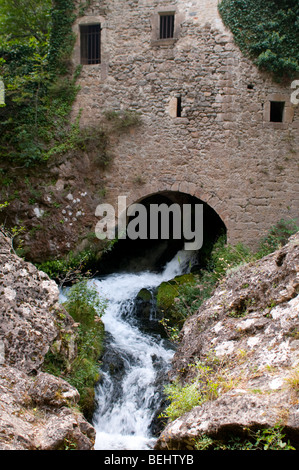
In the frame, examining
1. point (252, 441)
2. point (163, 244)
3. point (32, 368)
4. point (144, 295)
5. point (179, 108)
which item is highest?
point (179, 108)

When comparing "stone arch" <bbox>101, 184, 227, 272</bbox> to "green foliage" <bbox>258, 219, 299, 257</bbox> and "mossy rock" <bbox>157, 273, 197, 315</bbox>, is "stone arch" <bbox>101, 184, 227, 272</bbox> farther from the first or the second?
"green foliage" <bbox>258, 219, 299, 257</bbox>

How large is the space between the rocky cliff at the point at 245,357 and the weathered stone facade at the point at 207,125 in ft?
16.0

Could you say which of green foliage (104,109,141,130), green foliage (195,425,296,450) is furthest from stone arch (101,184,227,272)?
green foliage (195,425,296,450)

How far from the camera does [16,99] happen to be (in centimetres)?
877

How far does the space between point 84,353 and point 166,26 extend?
7.48 metres

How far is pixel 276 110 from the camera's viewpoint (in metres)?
9.47

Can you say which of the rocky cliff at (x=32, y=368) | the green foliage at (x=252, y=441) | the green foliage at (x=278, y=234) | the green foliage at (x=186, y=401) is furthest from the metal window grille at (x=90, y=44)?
the green foliage at (x=252, y=441)

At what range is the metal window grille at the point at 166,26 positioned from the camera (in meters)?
9.25

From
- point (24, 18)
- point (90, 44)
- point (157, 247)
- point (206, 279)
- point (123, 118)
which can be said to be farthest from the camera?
→ point (24, 18)

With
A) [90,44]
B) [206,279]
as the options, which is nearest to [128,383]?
[206,279]

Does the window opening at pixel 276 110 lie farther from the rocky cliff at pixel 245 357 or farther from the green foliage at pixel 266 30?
the rocky cliff at pixel 245 357

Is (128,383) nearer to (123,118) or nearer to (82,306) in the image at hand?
(82,306)
